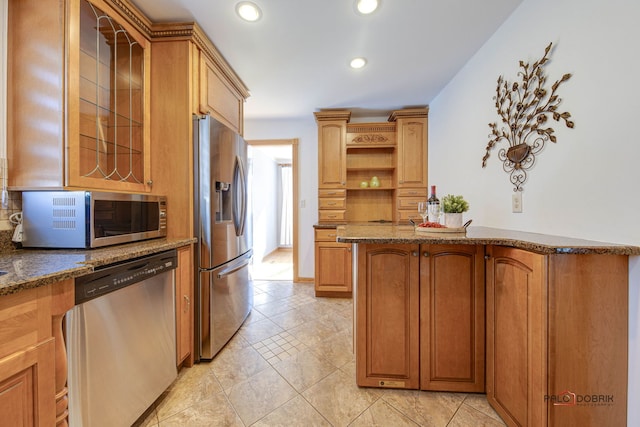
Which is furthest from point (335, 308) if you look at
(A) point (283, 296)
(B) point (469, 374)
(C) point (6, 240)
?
(C) point (6, 240)

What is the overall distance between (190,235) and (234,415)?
115 centimetres

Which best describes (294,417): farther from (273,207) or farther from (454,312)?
(273,207)

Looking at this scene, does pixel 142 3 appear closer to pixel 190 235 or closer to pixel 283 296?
pixel 190 235

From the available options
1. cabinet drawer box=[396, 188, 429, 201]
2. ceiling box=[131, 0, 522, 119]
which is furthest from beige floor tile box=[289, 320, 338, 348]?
ceiling box=[131, 0, 522, 119]

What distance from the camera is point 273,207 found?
6.29m

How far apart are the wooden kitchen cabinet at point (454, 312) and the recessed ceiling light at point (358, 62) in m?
1.78

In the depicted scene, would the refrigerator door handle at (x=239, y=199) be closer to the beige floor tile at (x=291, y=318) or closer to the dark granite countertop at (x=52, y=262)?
the dark granite countertop at (x=52, y=262)

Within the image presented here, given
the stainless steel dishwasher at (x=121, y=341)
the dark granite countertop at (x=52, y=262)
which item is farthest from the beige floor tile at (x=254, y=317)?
the dark granite countertop at (x=52, y=262)

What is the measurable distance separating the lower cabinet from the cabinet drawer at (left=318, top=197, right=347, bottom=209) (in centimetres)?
187

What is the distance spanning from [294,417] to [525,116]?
2281mm

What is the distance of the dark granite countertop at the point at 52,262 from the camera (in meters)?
0.77

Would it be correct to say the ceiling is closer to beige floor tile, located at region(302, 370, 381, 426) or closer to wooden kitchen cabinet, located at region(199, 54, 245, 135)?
wooden kitchen cabinet, located at region(199, 54, 245, 135)

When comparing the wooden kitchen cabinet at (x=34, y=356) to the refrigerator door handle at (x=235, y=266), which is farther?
the refrigerator door handle at (x=235, y=266)

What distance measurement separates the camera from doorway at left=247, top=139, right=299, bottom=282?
3.68 m
